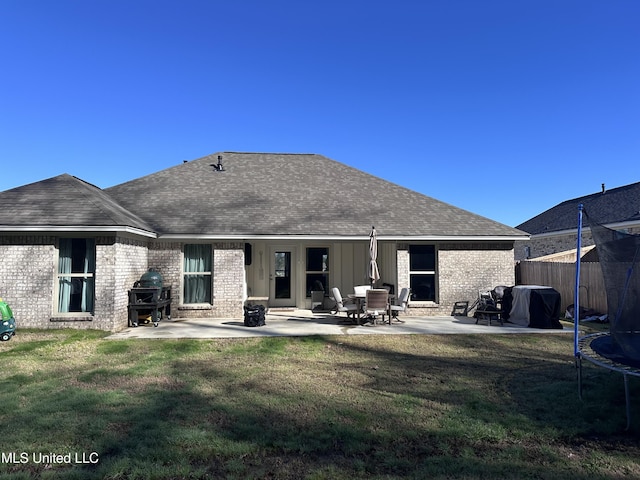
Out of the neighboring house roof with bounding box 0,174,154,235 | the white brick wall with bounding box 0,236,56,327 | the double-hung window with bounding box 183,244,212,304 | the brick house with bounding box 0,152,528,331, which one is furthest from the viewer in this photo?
the double-hung window with bounding box 183,244,212,304

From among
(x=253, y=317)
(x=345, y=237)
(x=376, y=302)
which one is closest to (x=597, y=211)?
(x=345, y=237)

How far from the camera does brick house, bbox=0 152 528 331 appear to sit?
9758mm

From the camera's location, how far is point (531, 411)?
4.73 metres

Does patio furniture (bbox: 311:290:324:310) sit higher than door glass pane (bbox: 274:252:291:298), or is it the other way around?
door glass pane (bbox: 274:252:291:298)

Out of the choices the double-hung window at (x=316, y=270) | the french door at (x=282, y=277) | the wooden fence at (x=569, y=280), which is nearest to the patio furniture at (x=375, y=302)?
the double-hung window at (x=316, y=270)

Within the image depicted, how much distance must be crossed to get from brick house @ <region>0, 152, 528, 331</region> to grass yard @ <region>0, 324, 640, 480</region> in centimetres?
280

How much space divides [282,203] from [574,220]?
1908 centimetres

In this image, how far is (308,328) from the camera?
10312mm

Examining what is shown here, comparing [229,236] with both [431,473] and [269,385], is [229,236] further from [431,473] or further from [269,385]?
[431,473]

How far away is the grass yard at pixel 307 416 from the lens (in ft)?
11.3

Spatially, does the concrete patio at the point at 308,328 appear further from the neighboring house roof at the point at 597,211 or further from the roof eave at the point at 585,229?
the neighboring house roof at the point at 597,211

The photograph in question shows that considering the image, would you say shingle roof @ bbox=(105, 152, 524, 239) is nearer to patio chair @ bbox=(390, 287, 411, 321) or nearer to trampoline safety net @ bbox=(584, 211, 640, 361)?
patio chair @ bbox=(390, 287, 411, 321)

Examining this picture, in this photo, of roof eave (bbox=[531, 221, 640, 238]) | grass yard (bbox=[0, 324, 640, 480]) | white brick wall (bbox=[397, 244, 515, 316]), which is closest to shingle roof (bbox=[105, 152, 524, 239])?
white brick wall (bbox=[397, 244, 515, 316])

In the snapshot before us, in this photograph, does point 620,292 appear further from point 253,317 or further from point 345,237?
point 253,317
